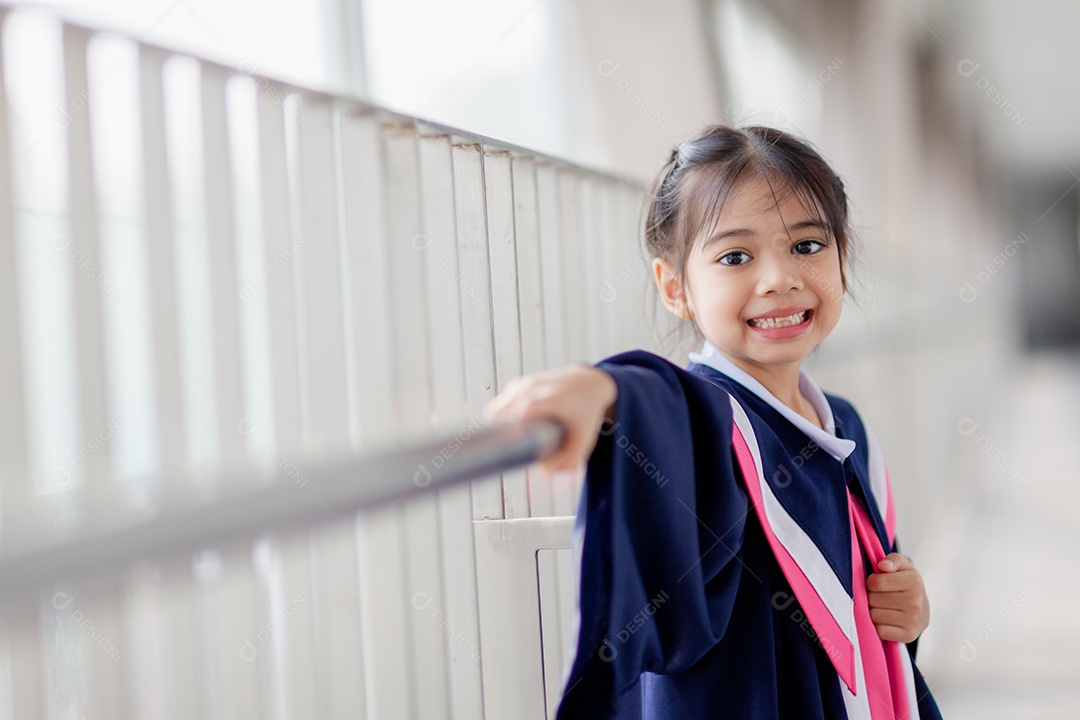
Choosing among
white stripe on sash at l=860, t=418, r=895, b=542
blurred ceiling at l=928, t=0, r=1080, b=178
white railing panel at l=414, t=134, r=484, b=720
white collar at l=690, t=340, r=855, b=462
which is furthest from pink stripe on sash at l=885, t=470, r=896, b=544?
blurred ceiling at l=928, t=0, r=1080, b=178

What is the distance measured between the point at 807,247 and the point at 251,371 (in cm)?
42

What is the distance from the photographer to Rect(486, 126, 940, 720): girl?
47 cm

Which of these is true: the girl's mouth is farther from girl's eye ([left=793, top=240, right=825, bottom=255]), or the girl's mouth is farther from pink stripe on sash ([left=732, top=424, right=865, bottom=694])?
→ pink stripe on sash ([left=732, top=424, right=865, bottom=694])

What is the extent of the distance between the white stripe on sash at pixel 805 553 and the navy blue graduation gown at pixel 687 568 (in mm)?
13

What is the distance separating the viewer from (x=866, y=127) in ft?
8.86

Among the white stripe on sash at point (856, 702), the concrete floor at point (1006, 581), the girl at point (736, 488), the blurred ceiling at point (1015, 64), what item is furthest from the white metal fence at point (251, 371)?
the blurred ceiling at point (1015, 64)

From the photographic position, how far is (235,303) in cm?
49

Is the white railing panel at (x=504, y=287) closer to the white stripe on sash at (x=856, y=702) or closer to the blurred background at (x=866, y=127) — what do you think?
the blurred background at (x=866, y=127)

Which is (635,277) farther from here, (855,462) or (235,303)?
(235,303)

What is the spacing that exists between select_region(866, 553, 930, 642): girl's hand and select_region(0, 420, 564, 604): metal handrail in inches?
17.2

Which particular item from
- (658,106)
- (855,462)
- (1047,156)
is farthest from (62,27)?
(1047,156)

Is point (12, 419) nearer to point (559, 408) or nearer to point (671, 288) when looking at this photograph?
point (559, 408)

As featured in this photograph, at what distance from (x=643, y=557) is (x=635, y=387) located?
3.7 inches

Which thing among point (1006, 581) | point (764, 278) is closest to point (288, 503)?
point (764, 278)
